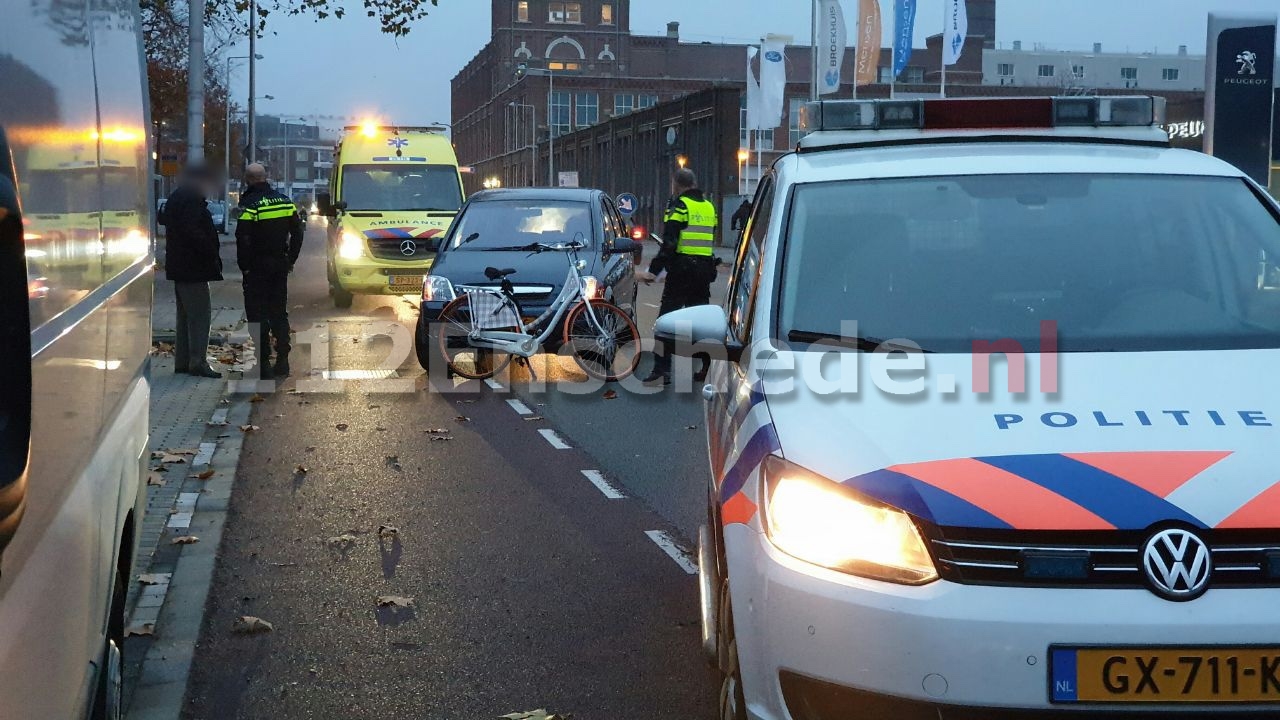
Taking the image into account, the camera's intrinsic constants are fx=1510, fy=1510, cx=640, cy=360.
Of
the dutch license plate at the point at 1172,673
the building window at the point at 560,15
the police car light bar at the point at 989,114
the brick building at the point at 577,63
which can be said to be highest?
the building window at the point at 560,15

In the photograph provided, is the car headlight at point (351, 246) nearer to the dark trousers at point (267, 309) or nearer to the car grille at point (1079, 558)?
the dark trousers at point (267, 309)

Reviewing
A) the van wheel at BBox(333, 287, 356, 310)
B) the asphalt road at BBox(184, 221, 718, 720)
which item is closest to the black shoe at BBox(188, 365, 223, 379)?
the asphalt road at BBox(184, 221, 718, 720)

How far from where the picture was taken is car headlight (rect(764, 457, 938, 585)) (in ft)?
10.4

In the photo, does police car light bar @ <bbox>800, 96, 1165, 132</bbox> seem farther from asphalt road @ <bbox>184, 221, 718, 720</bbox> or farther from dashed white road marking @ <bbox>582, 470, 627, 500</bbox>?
dashed white road marking @ <bbox>582, 470, 627, 500</bbox>

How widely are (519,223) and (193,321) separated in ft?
10.8

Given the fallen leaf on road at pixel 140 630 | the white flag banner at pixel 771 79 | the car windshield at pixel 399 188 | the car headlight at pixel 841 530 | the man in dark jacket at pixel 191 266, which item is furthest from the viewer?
the white flag banner at pixel 771 79

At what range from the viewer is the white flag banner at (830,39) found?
42969mm

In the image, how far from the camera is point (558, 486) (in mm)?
8695

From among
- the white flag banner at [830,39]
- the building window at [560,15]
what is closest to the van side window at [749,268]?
the white flag banner at [830,39]

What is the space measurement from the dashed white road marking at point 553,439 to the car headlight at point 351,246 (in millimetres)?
11855

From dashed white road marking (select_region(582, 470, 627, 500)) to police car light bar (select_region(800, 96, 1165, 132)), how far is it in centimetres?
357

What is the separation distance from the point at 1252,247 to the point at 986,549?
1825 millimetres

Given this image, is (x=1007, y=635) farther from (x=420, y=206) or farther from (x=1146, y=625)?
(x=420, y=206)

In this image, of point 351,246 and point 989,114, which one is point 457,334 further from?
point 351,246
